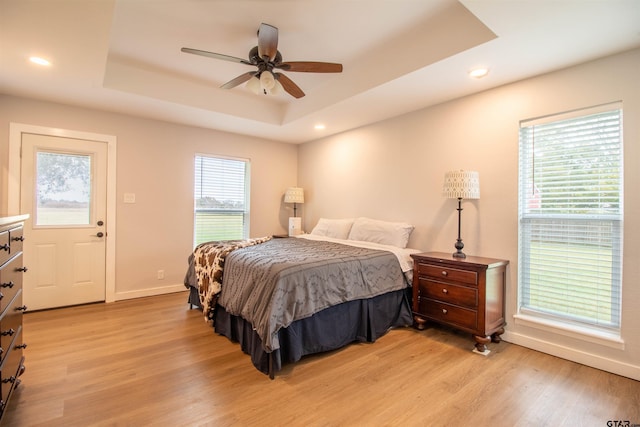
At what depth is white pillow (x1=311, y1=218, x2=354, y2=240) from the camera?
4.28m

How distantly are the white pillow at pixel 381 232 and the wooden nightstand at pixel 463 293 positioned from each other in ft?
1.69

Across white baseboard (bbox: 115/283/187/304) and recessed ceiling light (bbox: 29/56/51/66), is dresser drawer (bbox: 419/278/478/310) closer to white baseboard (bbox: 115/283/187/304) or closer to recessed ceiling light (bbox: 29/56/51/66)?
white baseboard (bbox: 115/283/187/304)

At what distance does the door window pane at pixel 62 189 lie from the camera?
11.5 feet

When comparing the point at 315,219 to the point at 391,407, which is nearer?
the point at 391,407

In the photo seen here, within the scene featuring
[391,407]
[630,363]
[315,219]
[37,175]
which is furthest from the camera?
[315,219]

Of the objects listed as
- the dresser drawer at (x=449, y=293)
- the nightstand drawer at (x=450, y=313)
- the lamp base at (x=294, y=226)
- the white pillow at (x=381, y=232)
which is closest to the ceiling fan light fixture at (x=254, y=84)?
the white pillow at (x=381, y=232)

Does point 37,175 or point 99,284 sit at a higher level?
point 37,175

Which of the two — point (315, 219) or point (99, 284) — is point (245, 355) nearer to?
point (99, 284)

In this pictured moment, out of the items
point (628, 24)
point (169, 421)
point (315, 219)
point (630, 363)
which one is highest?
point (628, 24)

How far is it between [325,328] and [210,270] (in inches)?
52.0

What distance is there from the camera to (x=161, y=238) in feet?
13.9

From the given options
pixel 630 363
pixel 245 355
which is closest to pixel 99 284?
pixel 245 355

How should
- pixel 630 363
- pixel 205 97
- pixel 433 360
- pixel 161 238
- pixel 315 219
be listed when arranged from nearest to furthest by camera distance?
1. pixel 630 363
2. pixel 433 360
3. pixel 205 97
4. pixel 161 238
5. pixel 315 219

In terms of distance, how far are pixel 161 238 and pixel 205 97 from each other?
6.69ft
